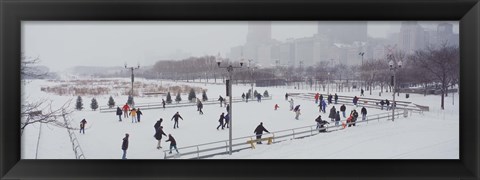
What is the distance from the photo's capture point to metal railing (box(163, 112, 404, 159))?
11.7 ft

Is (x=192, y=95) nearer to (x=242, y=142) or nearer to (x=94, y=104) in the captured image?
(x=242, y=142)

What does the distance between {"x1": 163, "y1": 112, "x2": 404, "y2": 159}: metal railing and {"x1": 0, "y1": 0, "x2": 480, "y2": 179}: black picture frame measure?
573 mm

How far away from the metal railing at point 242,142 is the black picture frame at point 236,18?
1.88 ft

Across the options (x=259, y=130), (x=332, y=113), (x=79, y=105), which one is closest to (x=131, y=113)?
(x=79, y=105)

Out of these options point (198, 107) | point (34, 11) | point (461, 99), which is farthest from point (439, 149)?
point (34, 11)

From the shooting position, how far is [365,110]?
5.46m

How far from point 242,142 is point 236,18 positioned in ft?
6.95

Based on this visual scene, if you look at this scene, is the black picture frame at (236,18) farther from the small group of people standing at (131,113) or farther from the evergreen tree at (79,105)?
the small group of people standing at (131,113)

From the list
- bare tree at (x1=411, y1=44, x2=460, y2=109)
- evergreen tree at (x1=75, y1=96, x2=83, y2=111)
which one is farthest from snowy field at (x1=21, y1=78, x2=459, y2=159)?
bare tree at (x1=411, y1=44, x2=460, y2=109)

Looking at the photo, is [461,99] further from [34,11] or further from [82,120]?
[82,120]

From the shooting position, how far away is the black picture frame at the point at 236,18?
2.69 metres

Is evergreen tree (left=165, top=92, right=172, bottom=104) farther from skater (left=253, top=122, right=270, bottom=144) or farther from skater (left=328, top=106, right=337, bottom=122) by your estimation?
skater (left=328, top=106, right=337, bottom=122)

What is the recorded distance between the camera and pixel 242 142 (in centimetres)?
441

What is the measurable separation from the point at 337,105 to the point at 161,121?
2.89 metres
